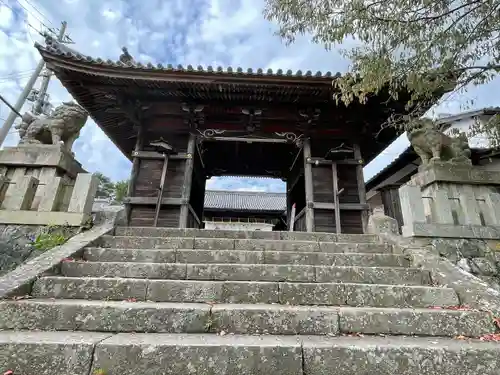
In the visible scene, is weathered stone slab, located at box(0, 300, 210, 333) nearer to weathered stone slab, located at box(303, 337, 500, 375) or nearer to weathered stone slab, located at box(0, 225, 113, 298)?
weathered stone slab, located at box(0, 225, 113, 298)

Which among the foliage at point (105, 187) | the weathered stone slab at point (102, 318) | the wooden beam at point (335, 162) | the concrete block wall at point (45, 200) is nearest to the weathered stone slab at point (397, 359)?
the weathered stone slab at point (102, 318)

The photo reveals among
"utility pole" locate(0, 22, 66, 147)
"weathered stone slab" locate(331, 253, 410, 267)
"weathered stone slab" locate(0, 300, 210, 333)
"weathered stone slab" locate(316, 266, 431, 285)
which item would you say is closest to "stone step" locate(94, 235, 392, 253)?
"weathered stone slab" locate(331, 253, 410, 267)

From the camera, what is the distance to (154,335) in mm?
1923

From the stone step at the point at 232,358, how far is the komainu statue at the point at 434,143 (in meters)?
3.20

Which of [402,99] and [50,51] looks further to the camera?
[402,99]

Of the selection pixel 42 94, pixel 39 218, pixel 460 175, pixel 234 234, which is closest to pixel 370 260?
pixel 234 234

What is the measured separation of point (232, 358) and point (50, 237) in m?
3.14

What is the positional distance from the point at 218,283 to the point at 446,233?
3.08m

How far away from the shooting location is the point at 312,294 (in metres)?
2.46

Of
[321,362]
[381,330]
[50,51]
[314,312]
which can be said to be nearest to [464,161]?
[381,330]

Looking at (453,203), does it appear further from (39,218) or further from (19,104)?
(19,104)

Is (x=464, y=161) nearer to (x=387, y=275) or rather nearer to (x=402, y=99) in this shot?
(x=402, y=99)

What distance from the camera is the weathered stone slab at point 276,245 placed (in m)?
3.54

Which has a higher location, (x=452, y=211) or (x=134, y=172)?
(x=134, y=172)
